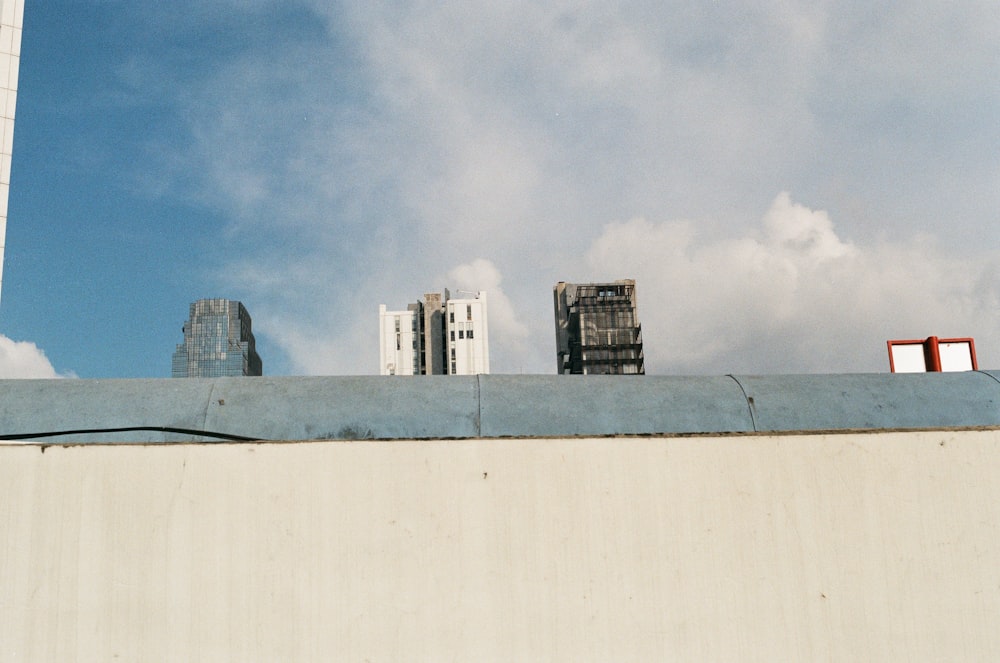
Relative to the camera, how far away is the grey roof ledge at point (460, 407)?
3.49 meters

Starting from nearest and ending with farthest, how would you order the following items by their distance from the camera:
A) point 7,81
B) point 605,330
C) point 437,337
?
point 7,81, point 605,330, point 437,337

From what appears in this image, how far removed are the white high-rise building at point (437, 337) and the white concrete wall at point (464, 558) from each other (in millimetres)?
95230

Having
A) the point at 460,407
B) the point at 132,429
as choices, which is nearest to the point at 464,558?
the point at 460,407

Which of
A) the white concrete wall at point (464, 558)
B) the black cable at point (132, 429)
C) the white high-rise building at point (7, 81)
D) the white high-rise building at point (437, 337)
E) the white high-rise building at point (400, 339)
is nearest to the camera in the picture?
the white concrete wall at point (464, 558)

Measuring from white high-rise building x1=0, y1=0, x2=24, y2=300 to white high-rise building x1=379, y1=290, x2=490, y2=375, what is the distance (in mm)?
78131

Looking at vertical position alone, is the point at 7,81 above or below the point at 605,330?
below

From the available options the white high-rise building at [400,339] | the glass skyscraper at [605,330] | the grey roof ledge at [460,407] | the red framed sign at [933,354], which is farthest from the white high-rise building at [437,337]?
the grey roof ledge at [460,407]

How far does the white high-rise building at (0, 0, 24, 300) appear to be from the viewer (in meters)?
21.7

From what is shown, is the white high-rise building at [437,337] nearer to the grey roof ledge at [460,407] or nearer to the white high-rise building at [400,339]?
the white high-rise building at [400,339]

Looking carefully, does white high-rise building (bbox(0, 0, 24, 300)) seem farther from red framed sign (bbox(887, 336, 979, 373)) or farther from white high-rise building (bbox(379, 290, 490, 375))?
white high-rise building (bbox(379, 290, 490, 375))

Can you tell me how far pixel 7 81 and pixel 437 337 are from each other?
80.6m

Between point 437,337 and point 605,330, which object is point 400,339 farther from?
point 605,330

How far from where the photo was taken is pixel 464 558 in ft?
10.3

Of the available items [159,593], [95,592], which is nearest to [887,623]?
[159,593]
